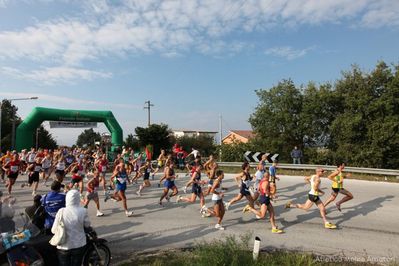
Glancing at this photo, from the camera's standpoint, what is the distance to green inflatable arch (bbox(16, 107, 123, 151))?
27828 mm

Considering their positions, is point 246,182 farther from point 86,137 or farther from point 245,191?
point 86,137

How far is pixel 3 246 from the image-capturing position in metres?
5.07

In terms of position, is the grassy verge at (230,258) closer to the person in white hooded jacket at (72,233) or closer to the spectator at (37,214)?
the person in white hooded jacket at (72,233)

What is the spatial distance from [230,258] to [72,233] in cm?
265

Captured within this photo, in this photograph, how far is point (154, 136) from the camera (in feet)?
141

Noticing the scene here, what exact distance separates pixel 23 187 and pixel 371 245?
1434cm

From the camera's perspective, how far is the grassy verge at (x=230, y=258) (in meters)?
6.27

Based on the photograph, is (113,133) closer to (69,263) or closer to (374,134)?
(374,134)

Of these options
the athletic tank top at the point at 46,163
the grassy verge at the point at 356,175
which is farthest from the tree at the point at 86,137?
the athletic tank top at the point at 46,163

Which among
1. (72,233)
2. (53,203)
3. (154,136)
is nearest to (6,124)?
(154,136)

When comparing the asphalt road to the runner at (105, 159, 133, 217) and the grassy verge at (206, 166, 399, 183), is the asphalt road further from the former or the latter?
the grassy verge at (206, 166, 399, 183)

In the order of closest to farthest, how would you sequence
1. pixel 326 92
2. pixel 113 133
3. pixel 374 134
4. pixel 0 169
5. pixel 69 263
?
pixel 69 263, pixel 0 169, pixel 374 134, pixel 326 92, pixel 113 133

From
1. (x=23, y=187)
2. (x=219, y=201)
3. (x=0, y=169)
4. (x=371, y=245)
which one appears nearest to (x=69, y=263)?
(x=219, y=201)

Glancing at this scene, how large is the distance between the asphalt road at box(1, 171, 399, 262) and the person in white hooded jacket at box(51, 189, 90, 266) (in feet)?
7.53
